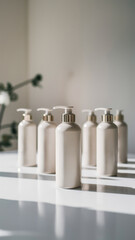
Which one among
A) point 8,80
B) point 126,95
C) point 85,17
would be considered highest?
point 85,17

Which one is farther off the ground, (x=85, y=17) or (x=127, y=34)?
(x=85, y=17)

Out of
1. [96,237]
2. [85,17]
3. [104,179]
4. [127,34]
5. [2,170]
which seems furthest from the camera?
[85,17]

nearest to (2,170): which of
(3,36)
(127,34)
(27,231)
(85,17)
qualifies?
(27,231)

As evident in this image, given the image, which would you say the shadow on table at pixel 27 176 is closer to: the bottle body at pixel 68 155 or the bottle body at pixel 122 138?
the bottle body at pixel 68 155

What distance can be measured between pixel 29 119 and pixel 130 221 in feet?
2.19

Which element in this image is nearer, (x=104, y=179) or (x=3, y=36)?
(x=104, y=179)

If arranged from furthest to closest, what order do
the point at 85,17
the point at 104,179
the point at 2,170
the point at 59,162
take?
1. the point at 85,17
2. the point at 2,170
3. the point at 104,179
4. the point at 59,162

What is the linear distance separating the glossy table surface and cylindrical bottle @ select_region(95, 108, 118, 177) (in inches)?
1.4

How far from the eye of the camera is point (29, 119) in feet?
3.92

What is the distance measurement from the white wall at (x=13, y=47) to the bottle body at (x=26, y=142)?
1.04 meters

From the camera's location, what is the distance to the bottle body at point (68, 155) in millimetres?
849

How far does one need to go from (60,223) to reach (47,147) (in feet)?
1.50

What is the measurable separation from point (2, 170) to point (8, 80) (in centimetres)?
119

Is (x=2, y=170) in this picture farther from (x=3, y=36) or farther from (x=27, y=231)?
(x=3, y=36)
